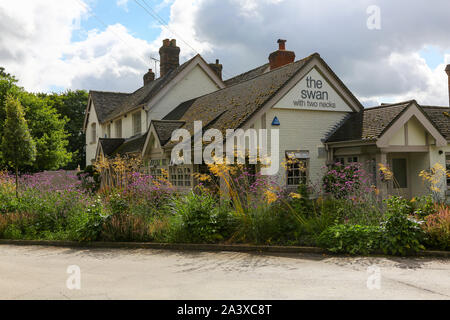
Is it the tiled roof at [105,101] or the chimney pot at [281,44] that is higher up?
the chimney pot at [281,44]

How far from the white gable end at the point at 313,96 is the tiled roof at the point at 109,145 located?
1197cm

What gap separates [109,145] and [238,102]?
10.2 m

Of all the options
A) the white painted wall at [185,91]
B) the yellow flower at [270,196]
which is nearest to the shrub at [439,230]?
the yellow flower at [270,196]

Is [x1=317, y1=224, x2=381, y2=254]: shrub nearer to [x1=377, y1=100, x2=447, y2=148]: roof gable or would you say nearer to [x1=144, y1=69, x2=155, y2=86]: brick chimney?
[x1=377, y1=100, x2=447, y2=148]: roof gable

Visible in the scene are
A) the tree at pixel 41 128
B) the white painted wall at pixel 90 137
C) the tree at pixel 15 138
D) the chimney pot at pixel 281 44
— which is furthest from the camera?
the white painted wall at pixel 90 137

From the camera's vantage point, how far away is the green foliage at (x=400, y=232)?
8172 mm

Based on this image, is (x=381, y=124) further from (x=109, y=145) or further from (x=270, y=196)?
(x=109, y=145)

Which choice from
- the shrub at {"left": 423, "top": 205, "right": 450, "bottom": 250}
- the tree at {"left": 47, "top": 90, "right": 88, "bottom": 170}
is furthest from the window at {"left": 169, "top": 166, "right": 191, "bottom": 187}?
the tree at {"left": 47, "top": 90, "right": 88, "bottom": 170}

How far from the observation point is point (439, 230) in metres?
8.36

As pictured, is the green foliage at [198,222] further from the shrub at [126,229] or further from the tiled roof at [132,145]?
the tiled roof at [132,145]

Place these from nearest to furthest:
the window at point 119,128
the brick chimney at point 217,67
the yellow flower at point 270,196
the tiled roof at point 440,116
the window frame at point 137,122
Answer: the yellow flower at point 270,196 → the tiled roof at point 440,116 → the window frame at point 137,122 → the window at point 119,128 → the brick chimney at point 217,67

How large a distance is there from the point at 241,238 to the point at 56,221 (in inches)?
224
